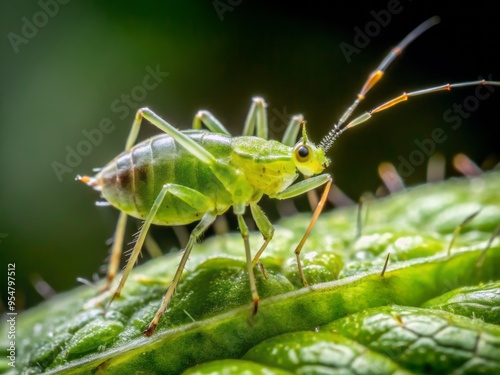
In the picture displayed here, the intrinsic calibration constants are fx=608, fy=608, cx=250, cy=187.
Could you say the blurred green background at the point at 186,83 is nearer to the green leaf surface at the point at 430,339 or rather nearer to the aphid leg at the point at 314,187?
the aphid leg at the point at 314,187

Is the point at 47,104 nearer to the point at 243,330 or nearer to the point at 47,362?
the point at 47,362

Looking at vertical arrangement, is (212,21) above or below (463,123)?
above

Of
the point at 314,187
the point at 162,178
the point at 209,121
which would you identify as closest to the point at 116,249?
Result: the point at 162,178

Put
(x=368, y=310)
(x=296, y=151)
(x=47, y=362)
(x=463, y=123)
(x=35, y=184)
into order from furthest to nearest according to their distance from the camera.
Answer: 1. (x=463, y=123)
2. (x=35, y=184)
3. (x=296, y=151)
4. (x=47, y=362)
5. (x=368, y=310)

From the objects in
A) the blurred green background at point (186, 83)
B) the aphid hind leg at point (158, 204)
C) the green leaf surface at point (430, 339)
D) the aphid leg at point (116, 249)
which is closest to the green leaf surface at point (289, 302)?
the green leaf surface at point (430, 339)

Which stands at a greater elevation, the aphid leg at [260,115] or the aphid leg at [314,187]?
the aphid leg at [260,115]

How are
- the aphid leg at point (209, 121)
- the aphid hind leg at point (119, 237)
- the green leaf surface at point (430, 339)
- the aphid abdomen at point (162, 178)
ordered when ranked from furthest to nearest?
the aphid leg at point (209, 121)
the aphid hind leg at point (119, 237)
the aphid abdomen at point (162, 178)
the green leaf surface at point (430, 339)

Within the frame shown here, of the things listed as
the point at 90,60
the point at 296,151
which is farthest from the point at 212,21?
the point at 296,151
